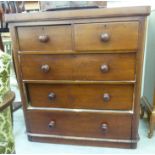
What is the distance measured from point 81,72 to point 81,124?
0.38m

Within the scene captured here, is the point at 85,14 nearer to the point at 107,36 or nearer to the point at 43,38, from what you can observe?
the point at 107,36

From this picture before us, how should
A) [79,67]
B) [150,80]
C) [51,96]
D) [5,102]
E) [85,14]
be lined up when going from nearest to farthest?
[5,102], [85,14], [79,67], [51,96], [150,80]

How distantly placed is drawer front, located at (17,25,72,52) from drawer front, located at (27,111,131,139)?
47 cm

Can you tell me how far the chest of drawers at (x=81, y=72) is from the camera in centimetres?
116

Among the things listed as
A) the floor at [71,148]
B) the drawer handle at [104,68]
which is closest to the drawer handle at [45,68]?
the drawer handle at [104,68]

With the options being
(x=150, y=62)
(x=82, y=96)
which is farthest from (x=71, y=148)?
(x=150, y=62)

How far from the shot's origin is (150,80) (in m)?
1.62

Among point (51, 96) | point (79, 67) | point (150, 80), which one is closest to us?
point (79, 67)

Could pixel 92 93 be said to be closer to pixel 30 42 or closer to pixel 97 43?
pixel 97 43

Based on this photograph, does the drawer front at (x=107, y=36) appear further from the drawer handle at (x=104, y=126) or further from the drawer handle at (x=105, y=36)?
the drawer handle at (x=104, y=126)

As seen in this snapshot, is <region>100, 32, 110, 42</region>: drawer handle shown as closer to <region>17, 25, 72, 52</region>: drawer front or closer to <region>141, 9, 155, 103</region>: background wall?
<region>17, 25, 72, 52</region>: drawer front

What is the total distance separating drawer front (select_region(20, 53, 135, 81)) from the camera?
4.01 ft

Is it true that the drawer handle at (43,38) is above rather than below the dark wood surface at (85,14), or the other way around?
below

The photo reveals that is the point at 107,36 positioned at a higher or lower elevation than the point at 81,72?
higher
